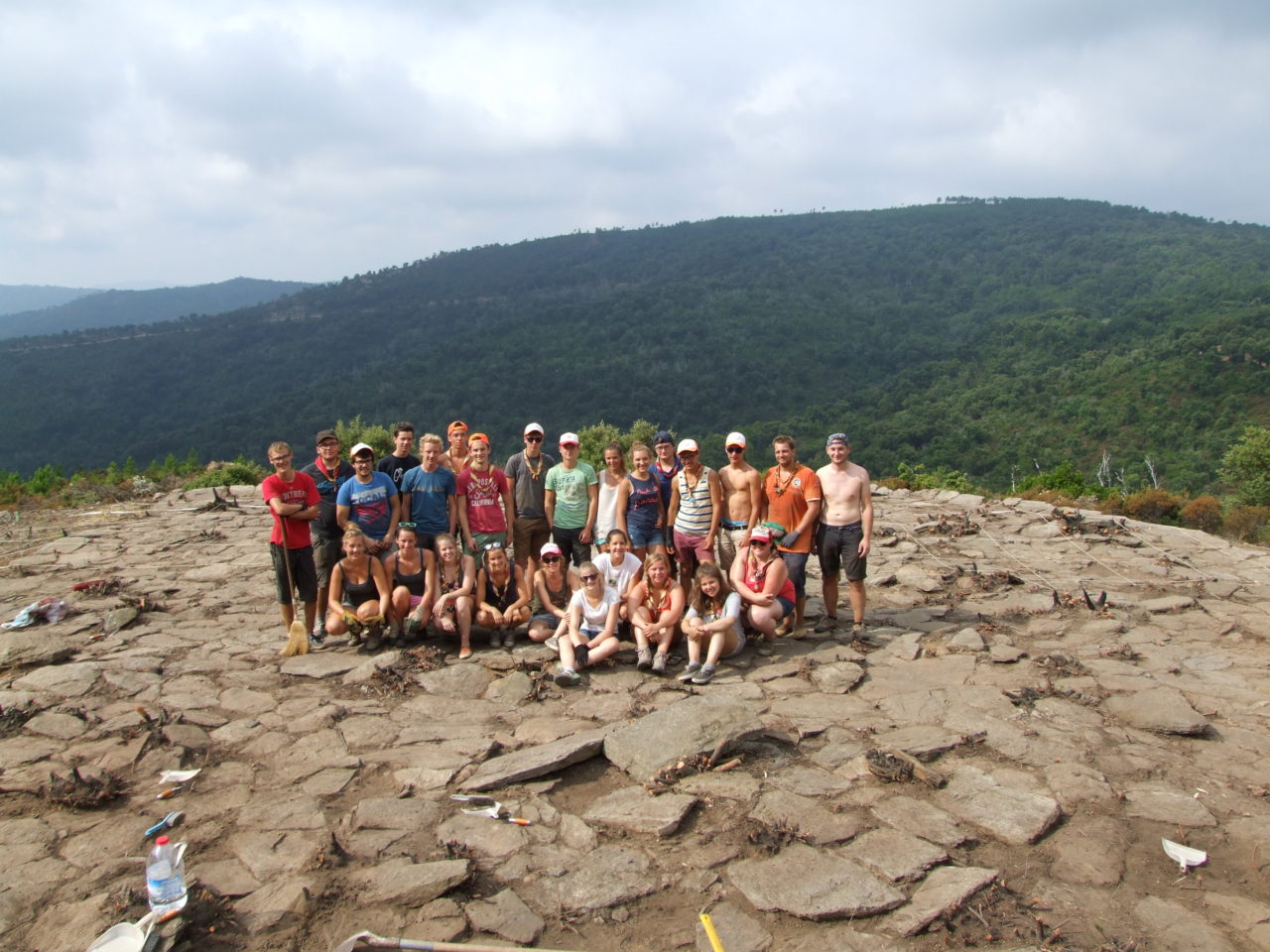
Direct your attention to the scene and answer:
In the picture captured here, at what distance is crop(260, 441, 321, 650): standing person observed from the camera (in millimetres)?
5387

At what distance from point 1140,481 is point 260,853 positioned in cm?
2591

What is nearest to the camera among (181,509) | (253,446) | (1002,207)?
(181,509)

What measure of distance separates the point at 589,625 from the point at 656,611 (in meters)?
0.44

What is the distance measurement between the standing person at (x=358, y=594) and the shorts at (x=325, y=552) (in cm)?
16

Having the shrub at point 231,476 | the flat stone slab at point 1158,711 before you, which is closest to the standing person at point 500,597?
the flat stone slab at point 1158,711

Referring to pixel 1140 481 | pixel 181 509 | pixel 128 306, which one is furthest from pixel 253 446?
pixel 128 306

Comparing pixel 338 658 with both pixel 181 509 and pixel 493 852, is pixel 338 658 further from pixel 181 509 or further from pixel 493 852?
pixel 181 509

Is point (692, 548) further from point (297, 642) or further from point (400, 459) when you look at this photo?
point (297, 642)

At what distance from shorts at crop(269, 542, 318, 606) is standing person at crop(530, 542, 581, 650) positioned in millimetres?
1550

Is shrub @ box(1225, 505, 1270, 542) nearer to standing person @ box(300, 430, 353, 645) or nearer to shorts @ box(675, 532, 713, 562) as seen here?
shorts @ box(675, 532, 713, 562)

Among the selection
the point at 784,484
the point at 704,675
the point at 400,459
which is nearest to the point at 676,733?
the point at 704,675

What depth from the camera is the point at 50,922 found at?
2760 millimetres

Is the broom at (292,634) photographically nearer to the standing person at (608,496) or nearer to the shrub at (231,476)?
the standing person at (608,496)

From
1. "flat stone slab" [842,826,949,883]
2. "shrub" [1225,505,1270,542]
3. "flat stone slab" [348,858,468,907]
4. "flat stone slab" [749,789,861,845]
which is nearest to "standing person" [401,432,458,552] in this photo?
"flat stone slab" [348,858,468,907]
